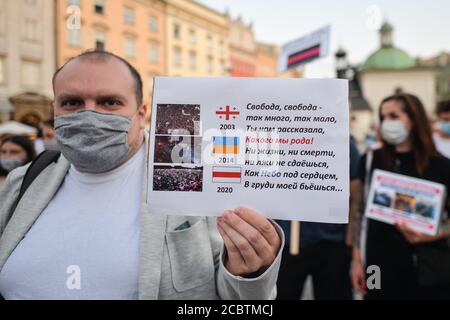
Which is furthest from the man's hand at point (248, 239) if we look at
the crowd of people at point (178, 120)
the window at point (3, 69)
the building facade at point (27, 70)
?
the window at point (3, 69)

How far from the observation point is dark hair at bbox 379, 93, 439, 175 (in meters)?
2.54

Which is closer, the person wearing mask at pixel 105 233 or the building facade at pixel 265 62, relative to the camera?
the person wearing mask at pixel 105 233

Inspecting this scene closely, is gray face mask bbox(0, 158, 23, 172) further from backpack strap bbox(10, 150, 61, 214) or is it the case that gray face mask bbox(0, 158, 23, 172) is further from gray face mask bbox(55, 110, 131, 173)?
gray face mask bbox(55, 110, 131, 173)

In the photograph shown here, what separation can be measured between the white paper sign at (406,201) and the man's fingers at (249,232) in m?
1.45

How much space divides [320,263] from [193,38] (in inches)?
672

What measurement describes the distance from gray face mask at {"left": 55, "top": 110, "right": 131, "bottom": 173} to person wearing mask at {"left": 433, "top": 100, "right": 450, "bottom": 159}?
483cm

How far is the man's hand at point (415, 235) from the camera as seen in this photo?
2.32 meters

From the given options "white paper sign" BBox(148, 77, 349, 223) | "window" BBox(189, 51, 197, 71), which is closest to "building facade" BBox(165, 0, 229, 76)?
"window" BBox(189, 51, 197, 71)

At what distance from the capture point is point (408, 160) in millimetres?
2602

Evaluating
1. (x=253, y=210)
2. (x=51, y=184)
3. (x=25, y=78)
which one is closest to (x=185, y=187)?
(x=253, y=210)

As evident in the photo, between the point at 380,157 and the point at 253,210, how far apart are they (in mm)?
1828

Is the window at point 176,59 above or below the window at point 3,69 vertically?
above

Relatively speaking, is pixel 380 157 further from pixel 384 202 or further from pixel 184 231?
pixel 184 231

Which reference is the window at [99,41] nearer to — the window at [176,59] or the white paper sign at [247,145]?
the white paper sign at [247,145]
